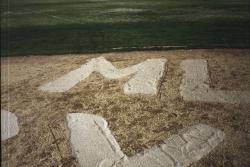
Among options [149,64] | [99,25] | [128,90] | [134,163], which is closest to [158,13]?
[99,25]

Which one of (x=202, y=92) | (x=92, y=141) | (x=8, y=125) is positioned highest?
(x=202, y=92)

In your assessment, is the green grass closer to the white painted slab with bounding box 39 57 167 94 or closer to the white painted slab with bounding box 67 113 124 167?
the white painted slab with bounding box 39 57 167 94

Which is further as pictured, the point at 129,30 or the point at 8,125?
the point at 129,30

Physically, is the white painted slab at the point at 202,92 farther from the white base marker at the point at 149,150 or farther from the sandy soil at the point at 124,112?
the white base marker at the point at 149,150

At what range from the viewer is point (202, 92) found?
168 inches

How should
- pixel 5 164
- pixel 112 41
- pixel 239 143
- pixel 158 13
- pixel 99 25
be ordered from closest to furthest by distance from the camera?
pixel 239 143
pixel 5 164
pixel 112 41
pixel 99 25
pixel 158 13

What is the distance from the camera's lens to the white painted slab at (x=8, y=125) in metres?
3.86

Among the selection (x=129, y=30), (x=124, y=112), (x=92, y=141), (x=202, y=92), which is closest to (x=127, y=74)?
(x=124, y=112)

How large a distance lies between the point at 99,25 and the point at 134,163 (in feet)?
26.7

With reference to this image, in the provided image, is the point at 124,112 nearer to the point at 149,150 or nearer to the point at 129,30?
the point at 149,150

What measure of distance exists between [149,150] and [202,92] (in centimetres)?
159

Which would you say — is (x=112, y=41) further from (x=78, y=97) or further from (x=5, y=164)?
(x=5, y=164)

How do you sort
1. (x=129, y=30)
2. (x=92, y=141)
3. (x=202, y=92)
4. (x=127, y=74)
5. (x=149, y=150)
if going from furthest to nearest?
(x=129, y=30)
(x=127, y=74)
(x=202, y=92)
(x=92, y=141)
(x=149, y=150)

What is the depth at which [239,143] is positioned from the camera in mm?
3070
